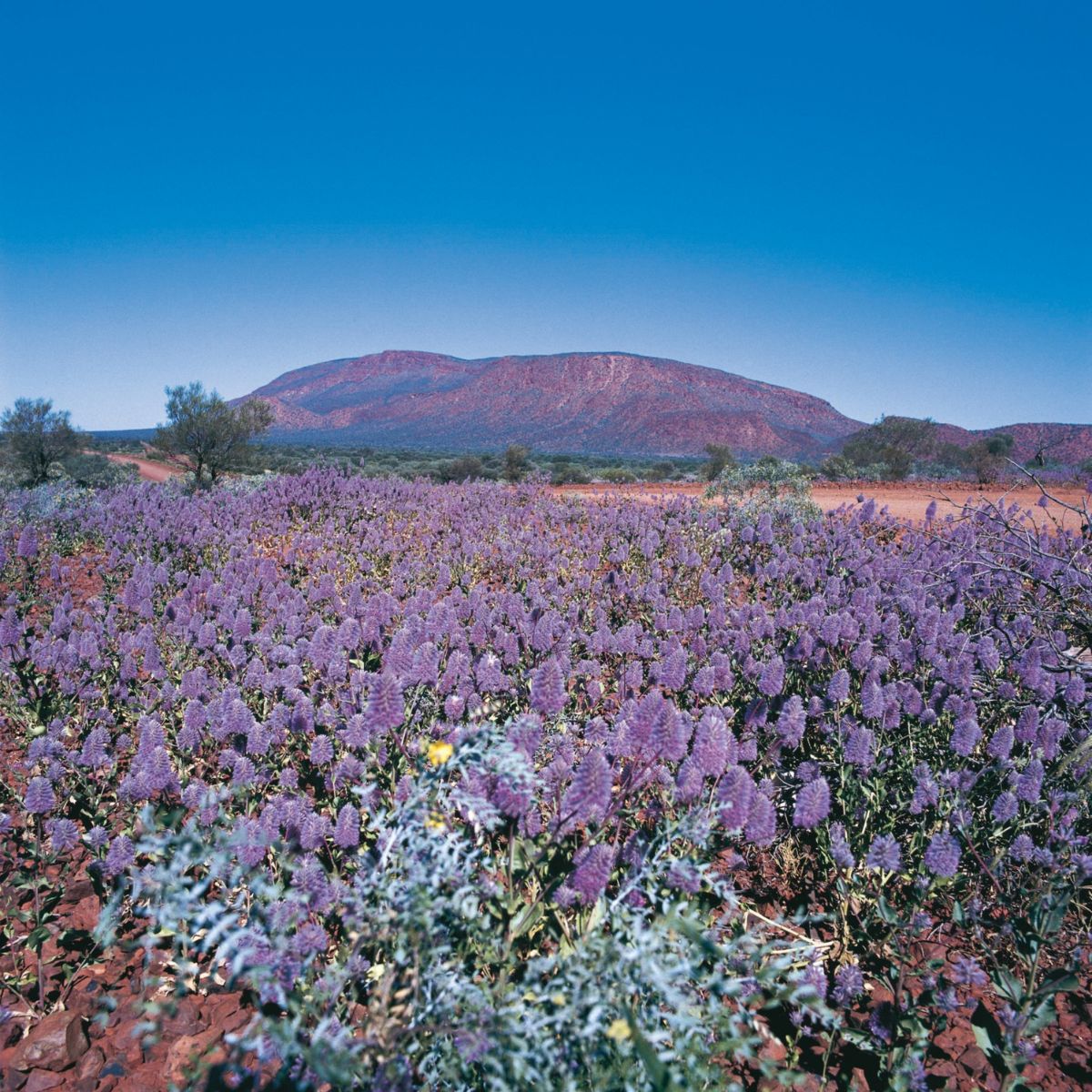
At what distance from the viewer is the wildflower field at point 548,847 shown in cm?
150

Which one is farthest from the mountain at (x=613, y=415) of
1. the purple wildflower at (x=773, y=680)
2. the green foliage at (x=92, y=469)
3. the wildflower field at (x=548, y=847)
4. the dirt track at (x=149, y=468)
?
the purple wildflower at (x=773, y=680)

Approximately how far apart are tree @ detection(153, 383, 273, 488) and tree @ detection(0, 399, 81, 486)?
380 inches

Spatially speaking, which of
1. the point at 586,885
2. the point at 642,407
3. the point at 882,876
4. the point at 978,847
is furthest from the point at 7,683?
the point at 642,407

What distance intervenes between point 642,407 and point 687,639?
538 feet

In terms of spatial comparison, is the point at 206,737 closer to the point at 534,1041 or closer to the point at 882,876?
the point at 534,1041

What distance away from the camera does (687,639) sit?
5.51m

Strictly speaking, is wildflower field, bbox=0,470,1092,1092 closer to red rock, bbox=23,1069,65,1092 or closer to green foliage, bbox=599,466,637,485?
red rock, bbox=23,1069,65,1092

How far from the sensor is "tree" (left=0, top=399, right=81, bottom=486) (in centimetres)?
2884

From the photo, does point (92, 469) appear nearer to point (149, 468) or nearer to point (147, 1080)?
point (149, 468)

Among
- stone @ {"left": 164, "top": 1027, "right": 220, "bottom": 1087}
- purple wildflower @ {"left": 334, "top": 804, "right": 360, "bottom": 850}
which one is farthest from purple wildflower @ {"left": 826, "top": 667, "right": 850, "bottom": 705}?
stone @ {"left": 164, "top": 1027, "right": 220, "bottom": 1087}

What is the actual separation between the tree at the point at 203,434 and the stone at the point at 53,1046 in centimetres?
2177

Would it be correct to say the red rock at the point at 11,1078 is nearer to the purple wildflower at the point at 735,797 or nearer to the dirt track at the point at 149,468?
the purple wildflower at the point at 735,797

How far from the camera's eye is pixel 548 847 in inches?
87.5

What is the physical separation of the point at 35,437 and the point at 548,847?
35.7m
